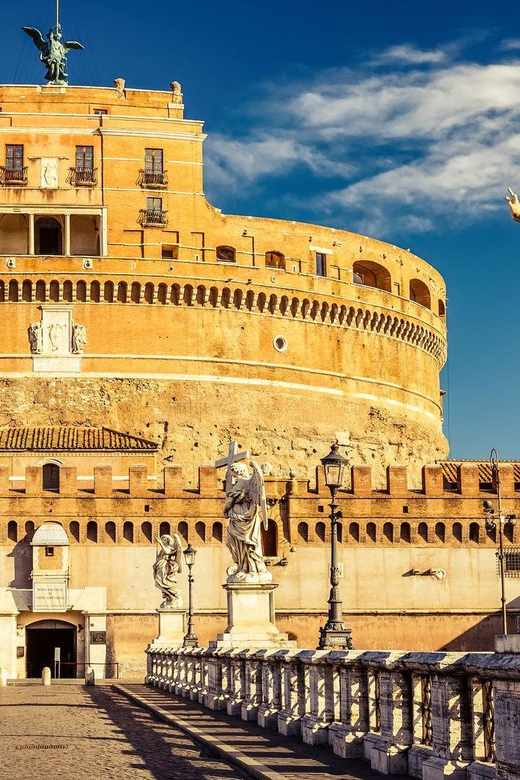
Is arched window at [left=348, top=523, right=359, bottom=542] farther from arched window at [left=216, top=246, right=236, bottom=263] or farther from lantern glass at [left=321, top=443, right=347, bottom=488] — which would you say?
lantern glass at [left=321, top=443, right=347, bottom=488]

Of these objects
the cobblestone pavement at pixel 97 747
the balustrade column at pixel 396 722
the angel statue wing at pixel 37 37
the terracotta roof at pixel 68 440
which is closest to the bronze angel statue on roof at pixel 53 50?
the angel statue wing at pixel 37 37

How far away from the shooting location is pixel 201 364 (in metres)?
51.1

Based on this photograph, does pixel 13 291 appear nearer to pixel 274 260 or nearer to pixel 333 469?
pixel 274 260

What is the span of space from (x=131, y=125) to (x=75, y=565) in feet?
60.3

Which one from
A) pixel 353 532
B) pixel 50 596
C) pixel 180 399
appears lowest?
pixel 50 596

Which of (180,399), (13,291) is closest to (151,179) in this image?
(13,291)

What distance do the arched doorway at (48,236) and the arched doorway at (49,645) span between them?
668 inches

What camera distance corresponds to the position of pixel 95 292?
166 ft

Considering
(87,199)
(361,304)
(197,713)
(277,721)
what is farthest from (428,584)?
(277,721)

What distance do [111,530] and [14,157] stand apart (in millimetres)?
16811

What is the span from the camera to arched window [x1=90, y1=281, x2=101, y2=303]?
50406 millimetres

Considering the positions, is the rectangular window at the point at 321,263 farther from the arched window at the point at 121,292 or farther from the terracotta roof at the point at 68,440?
the terracotta roof at the point at 68,440

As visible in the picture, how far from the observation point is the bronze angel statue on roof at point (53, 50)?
56.7 m

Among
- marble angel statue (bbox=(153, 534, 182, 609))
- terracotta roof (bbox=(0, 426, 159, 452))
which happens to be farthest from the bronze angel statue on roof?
marble angel statue (bbox=(153, 534, 182, 609))
